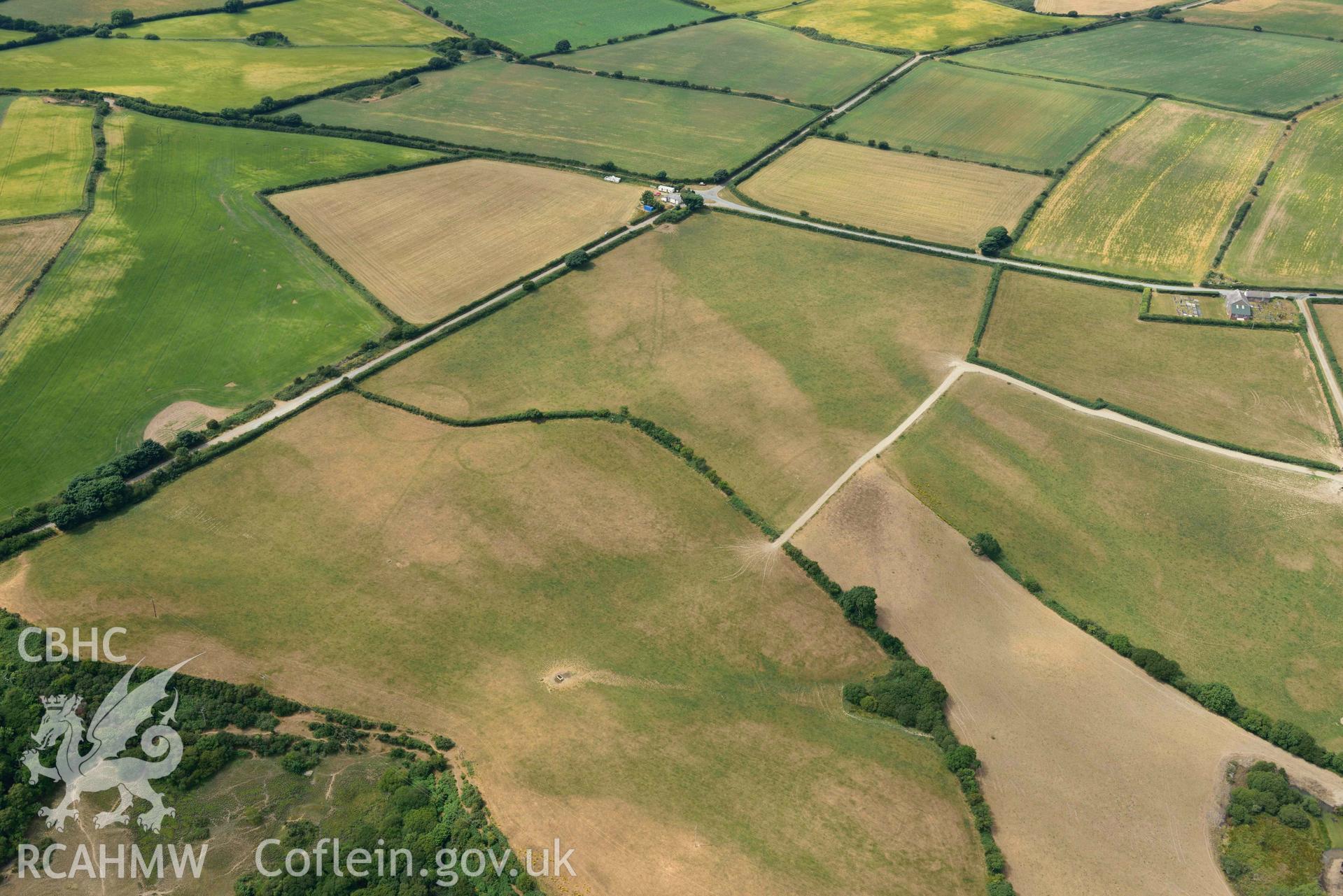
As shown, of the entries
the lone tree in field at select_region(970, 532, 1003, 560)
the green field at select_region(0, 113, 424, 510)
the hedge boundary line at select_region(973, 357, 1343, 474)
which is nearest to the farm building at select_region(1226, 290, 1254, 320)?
the hedge boundary line at select_region(973, 357, 1343, 474)

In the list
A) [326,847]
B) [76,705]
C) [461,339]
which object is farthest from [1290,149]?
[76,705]

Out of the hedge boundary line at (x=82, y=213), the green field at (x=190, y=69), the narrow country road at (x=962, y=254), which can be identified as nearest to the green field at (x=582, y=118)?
the narrow country road at (x=962, y=254)

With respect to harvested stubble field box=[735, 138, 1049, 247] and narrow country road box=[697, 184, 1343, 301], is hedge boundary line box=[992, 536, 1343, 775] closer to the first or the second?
narrow country road box=[697, 184, 1343, 301]

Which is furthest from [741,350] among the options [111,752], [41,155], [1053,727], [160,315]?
[41,155]

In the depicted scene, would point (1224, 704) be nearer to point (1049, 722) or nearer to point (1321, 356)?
point (1049, 722)

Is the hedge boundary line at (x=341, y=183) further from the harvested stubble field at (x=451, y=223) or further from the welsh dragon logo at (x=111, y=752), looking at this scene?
the welsh dragon logo at (x=111, y=752)

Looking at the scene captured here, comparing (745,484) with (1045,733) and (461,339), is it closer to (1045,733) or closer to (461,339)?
(1045,733)

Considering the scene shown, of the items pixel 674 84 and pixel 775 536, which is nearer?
pixel 775 536
